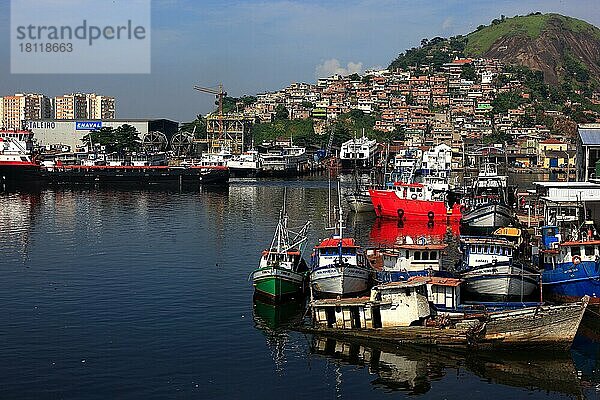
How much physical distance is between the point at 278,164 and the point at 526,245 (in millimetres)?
67474

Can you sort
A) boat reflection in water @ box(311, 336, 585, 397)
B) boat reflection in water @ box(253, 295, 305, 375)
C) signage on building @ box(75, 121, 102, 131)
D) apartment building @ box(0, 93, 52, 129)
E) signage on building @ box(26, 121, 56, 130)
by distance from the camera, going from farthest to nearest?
1. apartment building @ box(0, 93, 52, 129)
2. signage on building @ box(75, 121, 102, 131)
3. signage on building @ box(26, 121, 56, 130)
4. boat reflection in water @ box(253, 295, 305, 375)
5. boat reflection in water @ box(311, 336, 585, 397)

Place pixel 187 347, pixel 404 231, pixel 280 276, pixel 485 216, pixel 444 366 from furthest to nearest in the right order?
pixel 404 231 → pixel 485 216 → pixel 280 276 → pixel 187 347 → pixel 444 366

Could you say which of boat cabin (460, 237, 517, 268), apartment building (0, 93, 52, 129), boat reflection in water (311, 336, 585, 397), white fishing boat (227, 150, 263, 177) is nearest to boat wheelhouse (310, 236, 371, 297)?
boat cabin (460, 237, 517, 268)

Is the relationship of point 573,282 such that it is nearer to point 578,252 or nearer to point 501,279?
point 578,252

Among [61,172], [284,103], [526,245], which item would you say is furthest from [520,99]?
[526,245]

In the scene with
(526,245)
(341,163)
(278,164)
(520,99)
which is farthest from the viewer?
(520,99)

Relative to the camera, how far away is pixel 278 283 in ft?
84.3

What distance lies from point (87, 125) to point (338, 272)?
108042mm

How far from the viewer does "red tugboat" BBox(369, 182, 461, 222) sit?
48344 millimetres

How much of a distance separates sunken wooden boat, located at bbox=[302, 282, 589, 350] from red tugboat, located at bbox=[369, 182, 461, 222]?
27.1 m

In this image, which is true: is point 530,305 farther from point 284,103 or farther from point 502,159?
point 284,103

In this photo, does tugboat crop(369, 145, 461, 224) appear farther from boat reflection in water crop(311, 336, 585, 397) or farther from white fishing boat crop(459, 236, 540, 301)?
boat reflection in water crop(311, 336, 585, 397)

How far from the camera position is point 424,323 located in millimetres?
21094

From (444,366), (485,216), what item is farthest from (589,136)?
(444,366)
